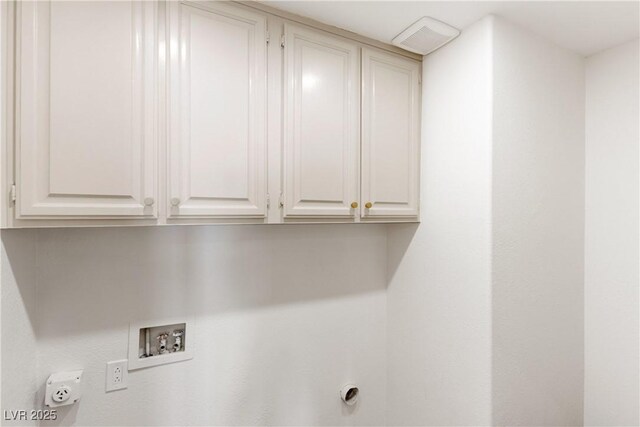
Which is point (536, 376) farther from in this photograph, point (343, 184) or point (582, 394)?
point (343, 184)

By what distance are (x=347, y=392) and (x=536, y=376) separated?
0.87 metres

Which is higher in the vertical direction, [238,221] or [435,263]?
[238,221]

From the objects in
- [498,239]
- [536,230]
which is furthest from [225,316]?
[536,230]

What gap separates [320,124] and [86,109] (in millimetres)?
789

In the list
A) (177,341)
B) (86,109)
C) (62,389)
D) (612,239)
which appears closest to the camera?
(86,109)

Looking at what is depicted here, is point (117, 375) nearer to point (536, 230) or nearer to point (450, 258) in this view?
point (450, 258)

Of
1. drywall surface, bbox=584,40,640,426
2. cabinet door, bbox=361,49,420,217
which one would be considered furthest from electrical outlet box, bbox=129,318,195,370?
drywall surface, bbox=584,40,640,426

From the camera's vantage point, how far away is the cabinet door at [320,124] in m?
1.30

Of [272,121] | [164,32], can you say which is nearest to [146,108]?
[164,32]

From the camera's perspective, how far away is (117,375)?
1.27 m

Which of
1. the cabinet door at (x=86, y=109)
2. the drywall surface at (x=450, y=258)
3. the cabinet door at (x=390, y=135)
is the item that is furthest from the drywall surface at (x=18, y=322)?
the drywall surface at (x=450, y=258)

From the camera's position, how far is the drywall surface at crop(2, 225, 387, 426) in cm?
122

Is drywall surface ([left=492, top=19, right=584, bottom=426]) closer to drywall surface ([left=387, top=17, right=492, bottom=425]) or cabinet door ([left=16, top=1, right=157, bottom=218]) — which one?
drywall surface ([left=387, top=17, right=492, bottom=425])

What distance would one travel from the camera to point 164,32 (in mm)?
1085
